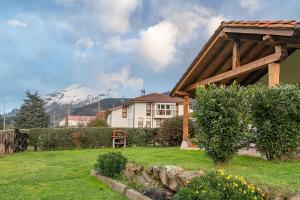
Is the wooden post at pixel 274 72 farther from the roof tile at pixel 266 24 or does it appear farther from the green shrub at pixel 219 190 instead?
the green shrub at pixel 219 190

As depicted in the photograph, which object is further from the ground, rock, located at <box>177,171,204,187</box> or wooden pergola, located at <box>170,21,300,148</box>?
wooden pergola, located at <box>170,21,300,148</box>

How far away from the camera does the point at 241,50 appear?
15023 millimetres

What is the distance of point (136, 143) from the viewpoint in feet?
92.6

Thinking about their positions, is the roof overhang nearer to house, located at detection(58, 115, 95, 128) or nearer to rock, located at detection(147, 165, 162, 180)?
rock, located at detection(147, 165, 162, 180)

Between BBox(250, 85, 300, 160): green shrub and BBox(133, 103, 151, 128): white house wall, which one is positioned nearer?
BBox(250, 85, 300, 160): green shrub

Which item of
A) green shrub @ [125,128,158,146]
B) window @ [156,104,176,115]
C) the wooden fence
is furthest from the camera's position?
window @ [156,104,176,115]

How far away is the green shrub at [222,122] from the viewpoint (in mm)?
9109

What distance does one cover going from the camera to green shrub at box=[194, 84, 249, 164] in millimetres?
9109

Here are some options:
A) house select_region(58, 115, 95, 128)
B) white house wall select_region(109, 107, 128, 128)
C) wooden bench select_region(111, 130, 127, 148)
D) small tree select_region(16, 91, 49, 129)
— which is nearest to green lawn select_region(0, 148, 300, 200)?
wooden bench select_region(111, 130, 127, 148)

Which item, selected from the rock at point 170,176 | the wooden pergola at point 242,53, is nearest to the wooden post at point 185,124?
the wooden pergola at point 242,53

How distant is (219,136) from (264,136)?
130cm

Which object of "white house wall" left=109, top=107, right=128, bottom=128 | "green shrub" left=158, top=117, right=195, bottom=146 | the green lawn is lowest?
the green lawn

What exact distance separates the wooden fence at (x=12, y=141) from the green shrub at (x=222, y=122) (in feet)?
53.3

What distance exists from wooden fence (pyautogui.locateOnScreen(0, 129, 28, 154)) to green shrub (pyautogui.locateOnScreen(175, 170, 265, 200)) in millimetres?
18775
